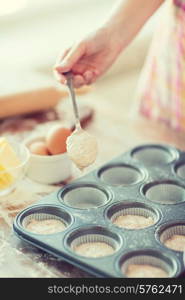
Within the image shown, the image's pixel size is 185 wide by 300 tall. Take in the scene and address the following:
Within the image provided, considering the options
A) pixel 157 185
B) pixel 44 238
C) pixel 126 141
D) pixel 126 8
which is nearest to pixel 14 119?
pixel 126 141

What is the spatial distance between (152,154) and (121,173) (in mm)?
142

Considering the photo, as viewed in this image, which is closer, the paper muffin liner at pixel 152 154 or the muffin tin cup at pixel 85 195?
the muffin tin cup at pixel 85 195

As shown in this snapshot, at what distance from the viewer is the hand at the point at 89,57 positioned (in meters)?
1.62

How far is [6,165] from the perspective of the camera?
1.53m

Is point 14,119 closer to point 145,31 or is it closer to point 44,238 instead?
point 44,238

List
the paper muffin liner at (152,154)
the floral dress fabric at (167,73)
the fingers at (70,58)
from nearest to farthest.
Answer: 1. the fingers at (70,58)
2. the paper muffin liner at (152,154)
3. the floral dress fabric at (167,73)

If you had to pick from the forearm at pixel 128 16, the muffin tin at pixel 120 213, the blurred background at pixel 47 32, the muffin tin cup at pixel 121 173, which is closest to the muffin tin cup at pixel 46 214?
the muffin tin at pixel 120 213

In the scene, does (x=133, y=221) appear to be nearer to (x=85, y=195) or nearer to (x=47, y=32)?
(x=85, y=195)

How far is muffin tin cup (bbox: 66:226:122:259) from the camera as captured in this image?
133 centimetres

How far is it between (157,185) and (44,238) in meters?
0.37

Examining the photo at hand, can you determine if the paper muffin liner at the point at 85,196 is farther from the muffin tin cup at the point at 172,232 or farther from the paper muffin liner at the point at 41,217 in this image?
the muffin tin cup at the point at 172,232

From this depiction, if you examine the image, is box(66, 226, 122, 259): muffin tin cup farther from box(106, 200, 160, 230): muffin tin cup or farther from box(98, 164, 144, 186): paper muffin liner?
box(98, 164, 144, 186): paper muffin liner

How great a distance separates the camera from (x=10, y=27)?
259 centimetres

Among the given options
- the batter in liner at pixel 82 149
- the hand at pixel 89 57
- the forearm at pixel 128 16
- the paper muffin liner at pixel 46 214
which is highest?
the forearm at pixel 128 16
